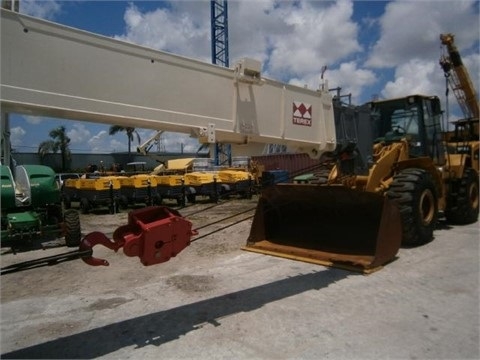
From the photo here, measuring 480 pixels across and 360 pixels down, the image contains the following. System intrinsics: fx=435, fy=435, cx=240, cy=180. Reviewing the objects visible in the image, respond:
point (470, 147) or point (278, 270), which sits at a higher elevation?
point (470, 147)

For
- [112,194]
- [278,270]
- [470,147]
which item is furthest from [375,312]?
[112,194]

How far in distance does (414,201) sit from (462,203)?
3.50m

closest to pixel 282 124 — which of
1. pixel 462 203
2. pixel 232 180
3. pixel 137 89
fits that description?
pixel 137 89

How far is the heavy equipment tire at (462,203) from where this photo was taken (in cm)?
1021

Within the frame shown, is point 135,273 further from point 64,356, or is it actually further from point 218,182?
point 218,182

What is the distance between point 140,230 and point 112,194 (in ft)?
40.7

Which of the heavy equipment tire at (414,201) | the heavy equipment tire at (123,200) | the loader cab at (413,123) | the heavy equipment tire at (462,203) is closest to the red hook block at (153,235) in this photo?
the heavy equipment tire at (414,201)

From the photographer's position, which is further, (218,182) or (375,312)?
(218,182)

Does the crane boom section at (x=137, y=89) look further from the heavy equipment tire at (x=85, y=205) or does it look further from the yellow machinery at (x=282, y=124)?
the heavy equipment tire at (x=85, y=205)

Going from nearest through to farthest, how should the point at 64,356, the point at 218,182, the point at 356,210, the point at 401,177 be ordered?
the point at 64,356, the point at 356,210, the point at 401,177, the point at 218,182

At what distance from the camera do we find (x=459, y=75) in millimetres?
18141

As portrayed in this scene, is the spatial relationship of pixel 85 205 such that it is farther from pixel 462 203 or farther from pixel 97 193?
pixel 462 203

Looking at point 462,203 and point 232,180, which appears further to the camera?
point 232,180

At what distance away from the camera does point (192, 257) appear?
7.86 metres
